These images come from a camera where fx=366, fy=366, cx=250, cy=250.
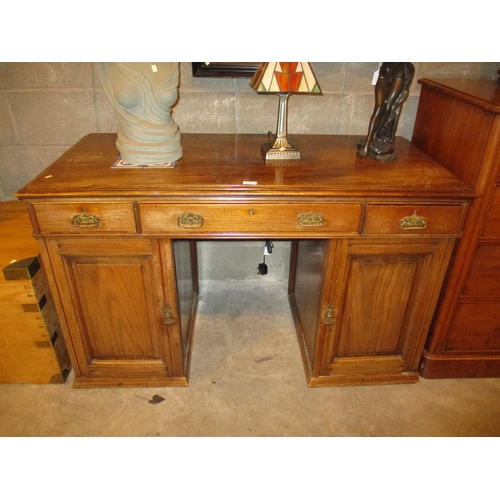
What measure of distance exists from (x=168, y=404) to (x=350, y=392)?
0.76 metres

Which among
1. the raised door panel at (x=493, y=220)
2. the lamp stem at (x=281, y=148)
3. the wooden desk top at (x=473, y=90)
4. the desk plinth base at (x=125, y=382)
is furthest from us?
the desk plinth base at (x=125, y=382)

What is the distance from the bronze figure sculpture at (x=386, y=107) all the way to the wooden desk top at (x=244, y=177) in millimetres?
43

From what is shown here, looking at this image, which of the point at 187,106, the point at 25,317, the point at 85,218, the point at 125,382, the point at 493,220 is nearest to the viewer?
the point at 85,218

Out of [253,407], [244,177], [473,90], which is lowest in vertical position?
[253,407]

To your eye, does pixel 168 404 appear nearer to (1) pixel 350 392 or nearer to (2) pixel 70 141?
(1) pixel 350 392

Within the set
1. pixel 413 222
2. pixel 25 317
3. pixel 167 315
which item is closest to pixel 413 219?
pixel 413 222

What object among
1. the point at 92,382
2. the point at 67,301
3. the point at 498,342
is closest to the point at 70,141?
the point at 67,301

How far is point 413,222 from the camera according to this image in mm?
1229

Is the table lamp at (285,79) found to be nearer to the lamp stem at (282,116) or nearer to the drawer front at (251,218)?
the lamp stem at (282,116)

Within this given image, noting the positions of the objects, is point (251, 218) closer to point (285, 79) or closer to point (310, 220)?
point (310, 220)

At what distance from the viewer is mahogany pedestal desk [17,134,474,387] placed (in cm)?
118

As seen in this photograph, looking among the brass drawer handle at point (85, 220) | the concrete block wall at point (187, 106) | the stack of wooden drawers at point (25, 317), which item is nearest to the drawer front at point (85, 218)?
the brass drawer handle at point (85, 220)

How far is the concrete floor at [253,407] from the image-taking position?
4.58 ft

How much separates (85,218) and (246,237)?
53 cm
